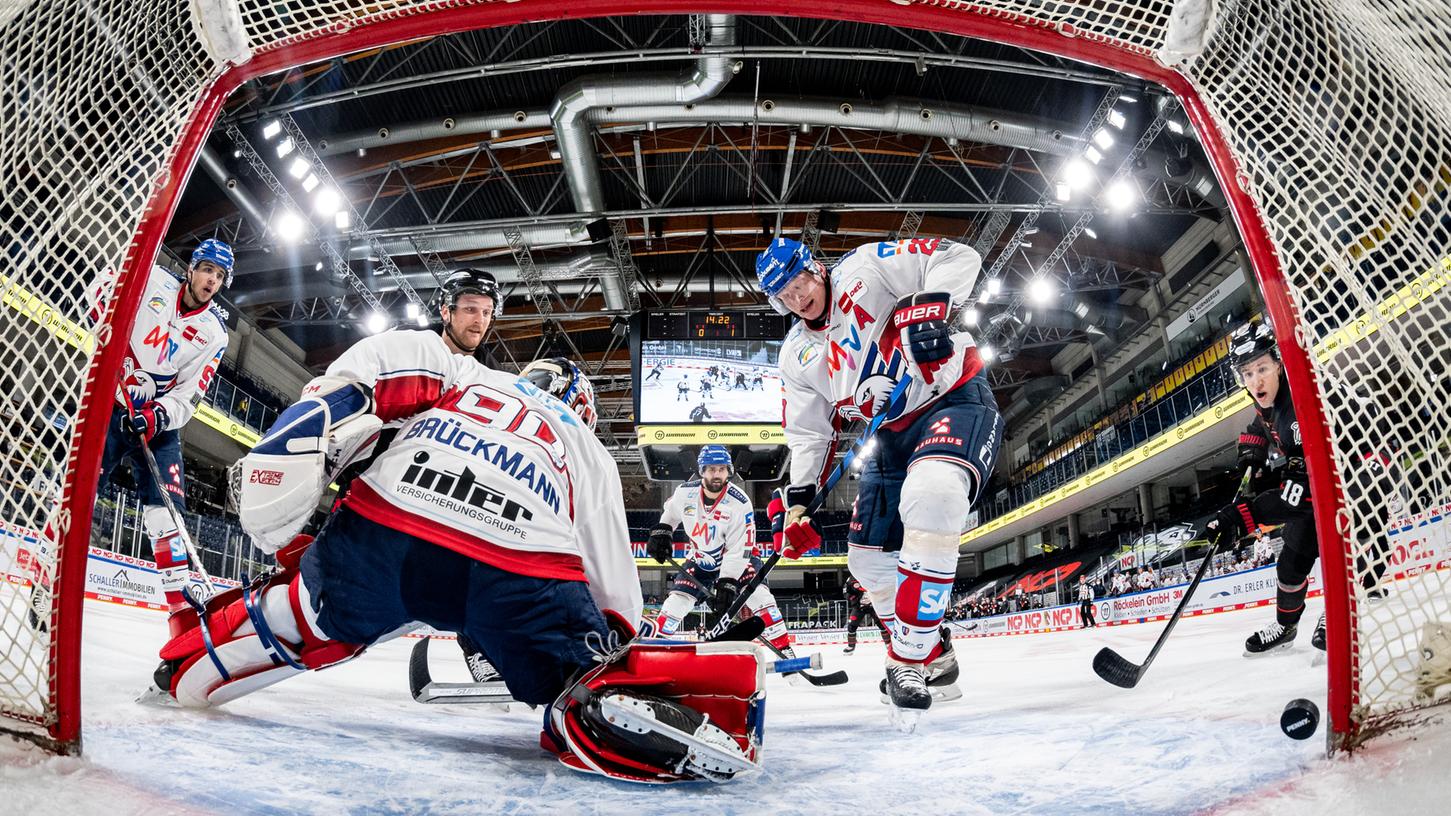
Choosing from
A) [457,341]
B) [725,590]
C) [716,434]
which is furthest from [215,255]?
[716,434]

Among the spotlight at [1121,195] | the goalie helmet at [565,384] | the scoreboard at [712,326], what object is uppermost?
the spotlight at [1121,195]

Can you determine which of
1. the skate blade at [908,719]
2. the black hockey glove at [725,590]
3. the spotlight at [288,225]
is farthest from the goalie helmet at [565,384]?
the spotlight at [288,225]

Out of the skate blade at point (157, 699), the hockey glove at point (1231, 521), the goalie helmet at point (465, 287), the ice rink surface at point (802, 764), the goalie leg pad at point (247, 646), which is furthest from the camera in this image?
the hockey glove at point (1231, 521)

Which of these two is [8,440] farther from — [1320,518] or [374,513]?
[1320,518]

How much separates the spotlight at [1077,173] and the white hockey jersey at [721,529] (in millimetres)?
6937

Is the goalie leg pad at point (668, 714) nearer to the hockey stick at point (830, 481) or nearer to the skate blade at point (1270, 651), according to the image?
the hockey stick at point (830, 481)

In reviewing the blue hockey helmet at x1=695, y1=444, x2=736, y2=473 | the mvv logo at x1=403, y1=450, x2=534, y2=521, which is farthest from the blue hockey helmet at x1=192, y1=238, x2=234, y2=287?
the blue hockey helmet at x1=695, y1=444, x2=736, y2=473

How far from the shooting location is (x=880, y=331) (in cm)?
267

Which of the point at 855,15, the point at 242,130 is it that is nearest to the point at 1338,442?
the point at 855,15

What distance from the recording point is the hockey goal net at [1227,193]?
1.32 m

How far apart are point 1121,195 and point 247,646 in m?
11.0

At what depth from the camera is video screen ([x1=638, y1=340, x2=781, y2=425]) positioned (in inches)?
457

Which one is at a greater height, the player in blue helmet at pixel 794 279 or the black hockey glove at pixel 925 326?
the player in blue helmet at pixel 794 279

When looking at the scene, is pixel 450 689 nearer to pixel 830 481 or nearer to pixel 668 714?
pixel 668 714
